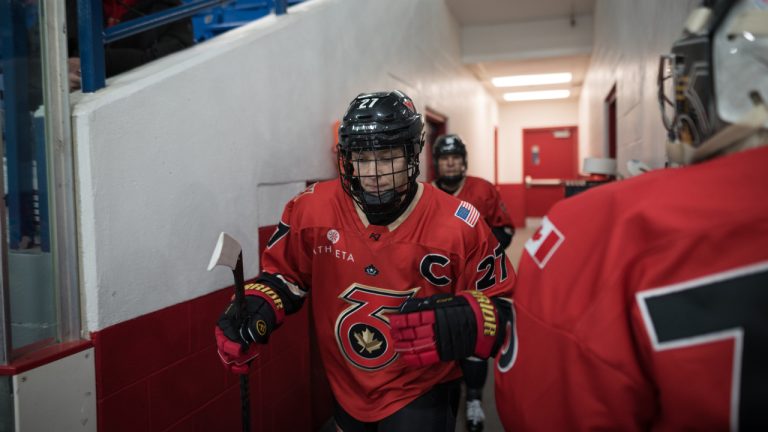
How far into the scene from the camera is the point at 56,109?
1.32 metres

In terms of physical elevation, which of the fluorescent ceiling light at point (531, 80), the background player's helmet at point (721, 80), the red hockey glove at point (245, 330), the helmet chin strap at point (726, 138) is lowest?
the red hockey glove at point (245, 330)

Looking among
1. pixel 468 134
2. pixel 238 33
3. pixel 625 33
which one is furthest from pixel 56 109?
pixel 468 134

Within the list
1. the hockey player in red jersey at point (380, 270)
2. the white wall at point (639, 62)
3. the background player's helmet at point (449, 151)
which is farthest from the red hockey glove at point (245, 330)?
the background player's helmet at point (449, 151)

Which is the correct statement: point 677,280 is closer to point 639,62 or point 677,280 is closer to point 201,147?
point 201,147

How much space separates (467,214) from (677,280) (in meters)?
0.98

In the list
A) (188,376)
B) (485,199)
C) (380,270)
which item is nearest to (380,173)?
(380,270)

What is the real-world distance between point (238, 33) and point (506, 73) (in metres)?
6.40

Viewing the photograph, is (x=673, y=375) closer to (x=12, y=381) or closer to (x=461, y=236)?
(x=461, y=236)

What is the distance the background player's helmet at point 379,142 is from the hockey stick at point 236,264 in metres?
0.40

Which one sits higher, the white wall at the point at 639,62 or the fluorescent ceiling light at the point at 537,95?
the fluorescent ceiling light at the point at 537,95

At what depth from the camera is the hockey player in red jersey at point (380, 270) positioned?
4.93ft

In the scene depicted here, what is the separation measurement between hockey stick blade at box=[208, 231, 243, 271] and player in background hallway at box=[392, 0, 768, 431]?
2.46 feet

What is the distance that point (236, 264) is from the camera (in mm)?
1355

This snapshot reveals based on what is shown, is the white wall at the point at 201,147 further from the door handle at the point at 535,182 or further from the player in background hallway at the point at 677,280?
the door handle at the point at 535,182
